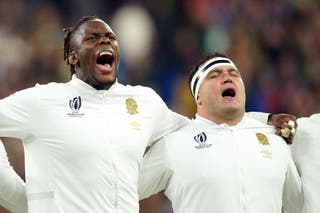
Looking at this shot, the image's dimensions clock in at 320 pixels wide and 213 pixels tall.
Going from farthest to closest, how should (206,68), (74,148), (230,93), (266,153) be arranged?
(206,68) → (230,93) → (266,153) → (74,148)

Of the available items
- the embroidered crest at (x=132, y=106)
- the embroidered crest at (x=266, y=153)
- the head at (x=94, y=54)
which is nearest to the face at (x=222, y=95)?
the embroidered crest at (x=266, y=153)

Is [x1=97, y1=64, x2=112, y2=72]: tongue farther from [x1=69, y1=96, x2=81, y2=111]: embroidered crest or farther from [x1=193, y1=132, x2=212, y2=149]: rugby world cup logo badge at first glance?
[x1=193, y1=132, x2=212, y2=149]: rugby world cup logo badge

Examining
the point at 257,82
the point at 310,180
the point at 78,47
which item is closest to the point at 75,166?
the point at 78,47

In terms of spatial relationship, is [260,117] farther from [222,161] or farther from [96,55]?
[96,55]

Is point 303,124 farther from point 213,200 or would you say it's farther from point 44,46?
point 44,46

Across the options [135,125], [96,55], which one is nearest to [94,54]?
→ [96,55]

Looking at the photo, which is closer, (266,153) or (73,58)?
(73,58)

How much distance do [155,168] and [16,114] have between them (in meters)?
0.86

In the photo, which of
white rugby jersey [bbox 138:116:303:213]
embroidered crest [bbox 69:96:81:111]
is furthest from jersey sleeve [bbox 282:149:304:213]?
embroidered crest [bbox 69:96:81:111]

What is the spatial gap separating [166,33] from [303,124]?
4102 millimetres

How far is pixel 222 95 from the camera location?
17.9 feet

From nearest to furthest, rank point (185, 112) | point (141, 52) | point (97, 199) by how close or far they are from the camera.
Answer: point (97, 199) → point (185, 112) → point (141, 52)

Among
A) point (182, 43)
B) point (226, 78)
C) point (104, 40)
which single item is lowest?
point (182, 43)

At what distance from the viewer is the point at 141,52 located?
915 cm
